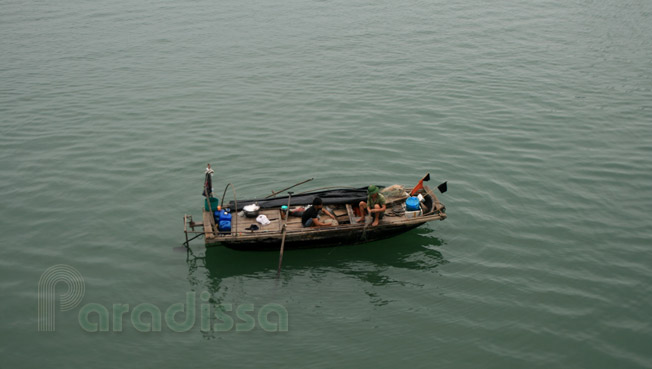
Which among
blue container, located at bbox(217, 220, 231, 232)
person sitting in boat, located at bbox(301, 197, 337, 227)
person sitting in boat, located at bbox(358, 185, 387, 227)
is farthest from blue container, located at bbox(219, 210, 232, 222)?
person sitting in boat, located at bbox(358, 185, 387, 227)

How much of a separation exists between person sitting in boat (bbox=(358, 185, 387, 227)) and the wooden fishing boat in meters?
0.14

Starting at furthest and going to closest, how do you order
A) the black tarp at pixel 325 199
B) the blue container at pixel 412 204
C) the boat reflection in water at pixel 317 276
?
the black tarp at pixel 325 199 < the blue container at pixel 412 204 < the boat reflection in water at pixel 317 276

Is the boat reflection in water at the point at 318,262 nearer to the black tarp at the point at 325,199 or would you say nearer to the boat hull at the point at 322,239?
the boat hull at the point at 322,239

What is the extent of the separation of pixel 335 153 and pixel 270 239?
6.10 meters

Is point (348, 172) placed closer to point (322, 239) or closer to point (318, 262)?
point (322, 239)

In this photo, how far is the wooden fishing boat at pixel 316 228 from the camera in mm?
13422

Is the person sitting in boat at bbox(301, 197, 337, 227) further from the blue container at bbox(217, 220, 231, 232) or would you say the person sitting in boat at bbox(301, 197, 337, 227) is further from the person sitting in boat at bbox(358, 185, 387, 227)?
the blue container at bbox(217, 220, 231, 232)

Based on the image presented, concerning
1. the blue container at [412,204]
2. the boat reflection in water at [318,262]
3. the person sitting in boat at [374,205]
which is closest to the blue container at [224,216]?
the boat reflection in water at [318,262]

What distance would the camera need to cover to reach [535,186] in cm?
1680

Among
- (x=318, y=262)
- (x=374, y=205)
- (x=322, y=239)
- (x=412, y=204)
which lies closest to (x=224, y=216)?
(x=322, y=239)

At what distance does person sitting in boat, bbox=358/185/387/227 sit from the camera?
1376 cm

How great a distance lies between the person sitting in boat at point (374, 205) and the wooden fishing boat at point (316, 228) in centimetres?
14

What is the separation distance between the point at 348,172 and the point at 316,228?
435 cm

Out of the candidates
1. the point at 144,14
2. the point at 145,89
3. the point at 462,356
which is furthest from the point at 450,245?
the point at 144,14
